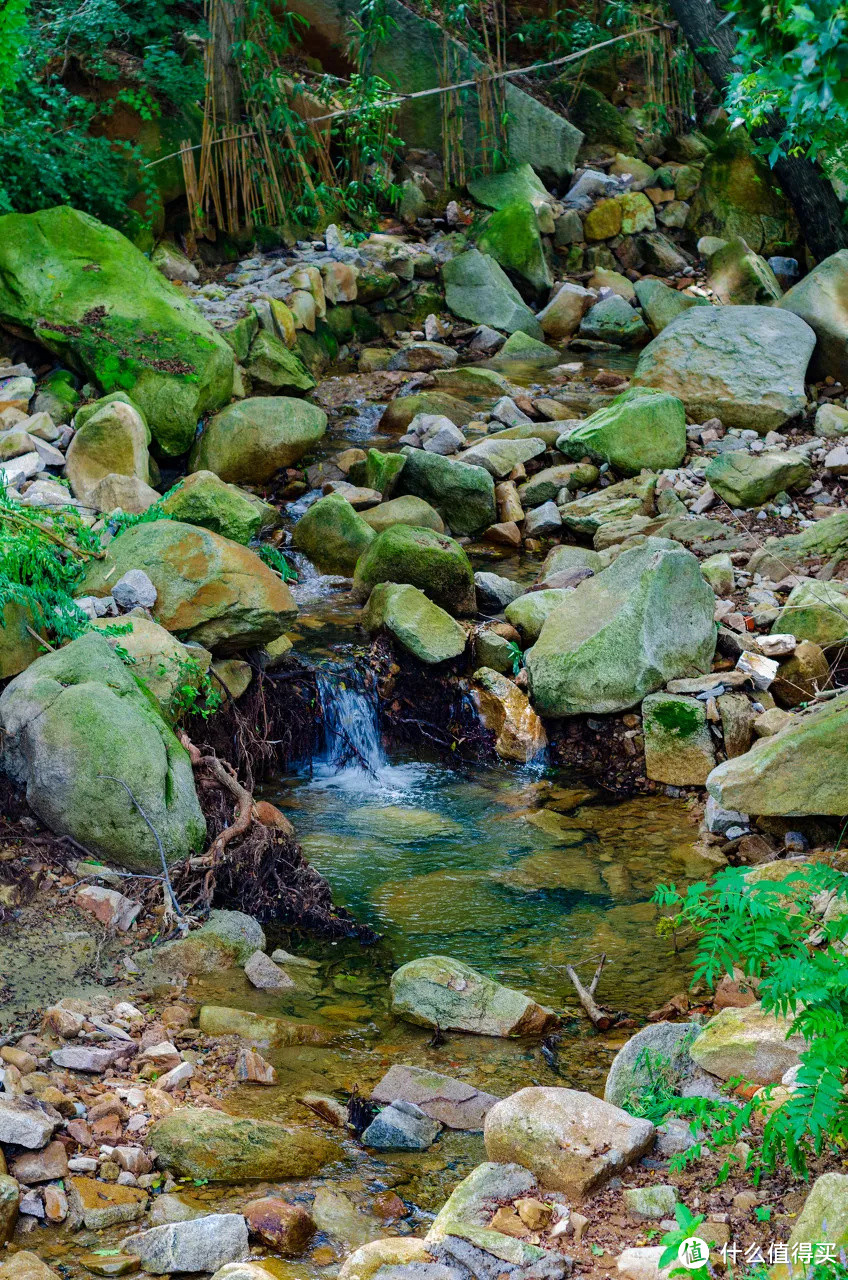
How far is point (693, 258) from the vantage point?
42.1 ft

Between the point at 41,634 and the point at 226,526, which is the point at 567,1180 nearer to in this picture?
the point at 41,634

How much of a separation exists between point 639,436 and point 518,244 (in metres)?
4.32

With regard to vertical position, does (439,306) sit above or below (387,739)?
above

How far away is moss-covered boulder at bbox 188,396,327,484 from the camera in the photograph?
7902 mm

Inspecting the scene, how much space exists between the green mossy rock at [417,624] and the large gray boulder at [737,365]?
338cm

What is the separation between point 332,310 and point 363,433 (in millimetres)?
2054

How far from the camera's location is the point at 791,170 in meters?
10.9

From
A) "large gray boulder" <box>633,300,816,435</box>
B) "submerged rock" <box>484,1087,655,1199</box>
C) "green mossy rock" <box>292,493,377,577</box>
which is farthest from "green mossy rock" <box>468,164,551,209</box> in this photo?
"submerged rock" <box>484,1087,655,1199</box>

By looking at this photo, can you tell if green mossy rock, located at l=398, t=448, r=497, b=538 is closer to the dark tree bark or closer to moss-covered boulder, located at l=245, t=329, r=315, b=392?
moss-covered boulder, located at l=245, t=329, r=315, b=392

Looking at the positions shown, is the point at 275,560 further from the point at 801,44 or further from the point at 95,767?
the point at 801,44

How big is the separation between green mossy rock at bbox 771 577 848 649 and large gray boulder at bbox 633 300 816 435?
9.08ft

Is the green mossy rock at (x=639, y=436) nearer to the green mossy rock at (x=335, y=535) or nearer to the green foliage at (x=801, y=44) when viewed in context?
the green mossy rock at (x=335, y=535)

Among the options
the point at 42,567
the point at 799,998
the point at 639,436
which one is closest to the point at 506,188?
the point at 639,436

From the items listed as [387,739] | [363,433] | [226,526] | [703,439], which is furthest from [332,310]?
[387,739]
